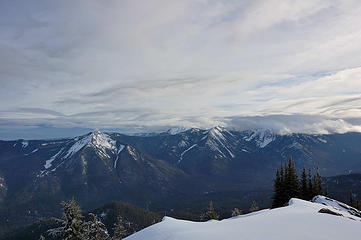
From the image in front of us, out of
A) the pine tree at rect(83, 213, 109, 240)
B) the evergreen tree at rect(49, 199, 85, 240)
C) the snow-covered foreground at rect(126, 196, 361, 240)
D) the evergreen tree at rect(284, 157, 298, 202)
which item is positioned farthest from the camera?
the evergreen tree at rect(284, 157, 298, 202)

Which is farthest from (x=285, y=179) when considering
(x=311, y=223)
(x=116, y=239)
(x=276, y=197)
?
(x=311, y=223)

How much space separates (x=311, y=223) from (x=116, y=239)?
36.4 metres

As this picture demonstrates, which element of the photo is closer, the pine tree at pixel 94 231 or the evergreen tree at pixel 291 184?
the pine tree at pixel 94 231

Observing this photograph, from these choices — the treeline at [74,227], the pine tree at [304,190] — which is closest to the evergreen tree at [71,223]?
the treeline at [74,227]

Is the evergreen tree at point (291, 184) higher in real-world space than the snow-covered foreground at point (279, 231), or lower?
lower

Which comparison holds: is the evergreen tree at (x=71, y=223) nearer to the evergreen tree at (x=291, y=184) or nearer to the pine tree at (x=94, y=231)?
the pine tree at (x=94, y=231)

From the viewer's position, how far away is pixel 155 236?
15539 millimetres

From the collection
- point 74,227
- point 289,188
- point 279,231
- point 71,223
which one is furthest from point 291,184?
point 71,223

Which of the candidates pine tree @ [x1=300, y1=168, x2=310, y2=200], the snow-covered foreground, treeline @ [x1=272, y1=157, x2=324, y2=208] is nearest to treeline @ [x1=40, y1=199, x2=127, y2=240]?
the snow-covered foreground

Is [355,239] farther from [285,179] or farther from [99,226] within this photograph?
[285,179]

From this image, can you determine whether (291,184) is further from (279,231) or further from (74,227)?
(74,227)

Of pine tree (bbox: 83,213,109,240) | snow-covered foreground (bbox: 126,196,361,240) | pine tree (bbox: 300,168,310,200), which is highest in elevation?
snow-covered foreground (bbox: 126,196,361,240)

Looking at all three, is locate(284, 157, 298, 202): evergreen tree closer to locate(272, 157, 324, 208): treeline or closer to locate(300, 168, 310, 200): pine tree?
locate(272, 157, 324, 208): treeline

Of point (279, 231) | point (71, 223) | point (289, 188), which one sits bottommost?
point (289, 188)
